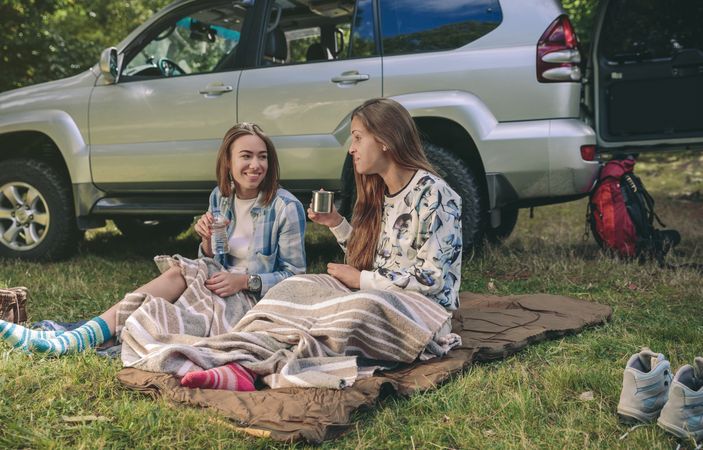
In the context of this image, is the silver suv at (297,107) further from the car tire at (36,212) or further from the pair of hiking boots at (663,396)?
the pair of hiking boots at (663,396)

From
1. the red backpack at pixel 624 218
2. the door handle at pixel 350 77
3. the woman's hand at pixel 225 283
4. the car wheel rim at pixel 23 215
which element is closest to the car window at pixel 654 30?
the red backpack at pixel 624 218

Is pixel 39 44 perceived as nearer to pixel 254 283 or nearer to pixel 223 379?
pixel 254 283

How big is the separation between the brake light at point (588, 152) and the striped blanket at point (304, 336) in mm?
1887

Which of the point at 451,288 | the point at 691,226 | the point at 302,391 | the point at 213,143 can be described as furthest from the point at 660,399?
the point at 691,226

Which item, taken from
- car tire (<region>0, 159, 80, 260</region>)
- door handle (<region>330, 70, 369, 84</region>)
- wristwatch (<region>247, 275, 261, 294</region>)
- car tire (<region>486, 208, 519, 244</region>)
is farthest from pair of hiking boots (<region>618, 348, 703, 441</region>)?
car tire (<region>0, 159, 80, 260</region>)

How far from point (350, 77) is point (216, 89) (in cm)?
96

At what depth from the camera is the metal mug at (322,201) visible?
3102 mm

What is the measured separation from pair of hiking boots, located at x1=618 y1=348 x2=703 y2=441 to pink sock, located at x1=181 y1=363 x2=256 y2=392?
1.31 m

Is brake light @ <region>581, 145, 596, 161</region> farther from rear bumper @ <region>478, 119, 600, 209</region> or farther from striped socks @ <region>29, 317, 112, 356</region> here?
striped socks @ <region>29, 317, 112, 356</region>

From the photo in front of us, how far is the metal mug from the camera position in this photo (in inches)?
122

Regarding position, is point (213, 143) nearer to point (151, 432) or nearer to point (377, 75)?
point (377, 75)

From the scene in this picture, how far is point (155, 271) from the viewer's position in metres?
5.25

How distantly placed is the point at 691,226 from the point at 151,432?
595 cm

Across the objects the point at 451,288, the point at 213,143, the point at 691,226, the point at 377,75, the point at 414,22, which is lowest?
the point at 691,226
